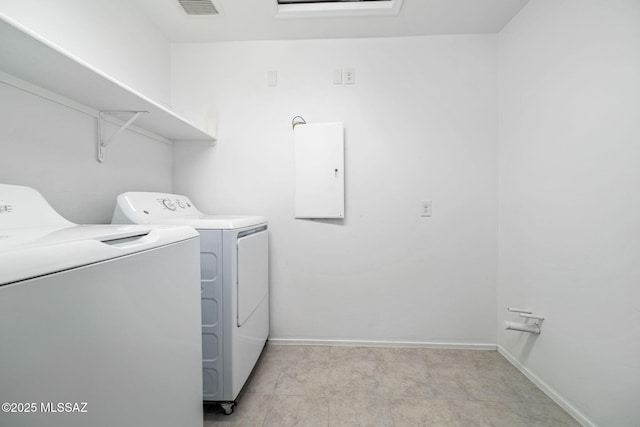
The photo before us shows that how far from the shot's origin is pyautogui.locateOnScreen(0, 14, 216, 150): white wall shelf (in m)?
0.78

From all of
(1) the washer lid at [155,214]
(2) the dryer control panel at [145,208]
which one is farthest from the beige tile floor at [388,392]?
(2) the dryer control panel at [145,208]

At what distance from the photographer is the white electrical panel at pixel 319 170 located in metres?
1.95

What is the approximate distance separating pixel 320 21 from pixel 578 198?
6.08 ft

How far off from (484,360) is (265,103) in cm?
244

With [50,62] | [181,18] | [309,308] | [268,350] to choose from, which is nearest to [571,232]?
[309,308]

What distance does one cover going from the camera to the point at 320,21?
1.79 meters

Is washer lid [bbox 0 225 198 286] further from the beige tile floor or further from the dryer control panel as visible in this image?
the beige tile floor

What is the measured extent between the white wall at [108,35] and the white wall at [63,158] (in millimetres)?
313

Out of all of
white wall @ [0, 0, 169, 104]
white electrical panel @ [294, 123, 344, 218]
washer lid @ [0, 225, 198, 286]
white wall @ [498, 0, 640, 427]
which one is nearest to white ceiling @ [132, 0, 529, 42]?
white wall @ [0, 0, 169, 104]

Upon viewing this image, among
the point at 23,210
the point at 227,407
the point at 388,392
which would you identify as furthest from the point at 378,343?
the point at 23,210

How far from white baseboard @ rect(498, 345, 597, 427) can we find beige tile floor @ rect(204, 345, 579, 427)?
27 mm

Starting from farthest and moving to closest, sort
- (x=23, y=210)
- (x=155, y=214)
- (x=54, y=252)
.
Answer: (x=155, y=214), (x=23, y=210), (x=54, y=252)

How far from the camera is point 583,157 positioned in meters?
1.30

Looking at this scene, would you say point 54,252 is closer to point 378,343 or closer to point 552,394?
point 378,343
